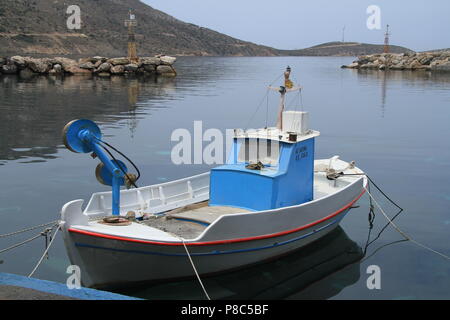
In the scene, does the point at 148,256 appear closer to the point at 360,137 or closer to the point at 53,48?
the point at 360,137

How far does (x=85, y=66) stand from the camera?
2712 inches

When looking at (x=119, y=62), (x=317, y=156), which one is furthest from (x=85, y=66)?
(x=317, y=156)

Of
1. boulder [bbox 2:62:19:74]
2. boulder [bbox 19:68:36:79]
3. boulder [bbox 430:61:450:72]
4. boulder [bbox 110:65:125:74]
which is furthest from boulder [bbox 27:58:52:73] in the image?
boulder [bbox 430:61:450:72]

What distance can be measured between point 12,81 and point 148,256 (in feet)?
168

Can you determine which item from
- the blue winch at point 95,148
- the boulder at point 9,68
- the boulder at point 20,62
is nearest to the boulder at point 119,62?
the boulder at point 20,62

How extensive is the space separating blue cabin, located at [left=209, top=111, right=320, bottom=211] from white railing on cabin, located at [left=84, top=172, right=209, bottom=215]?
131cm

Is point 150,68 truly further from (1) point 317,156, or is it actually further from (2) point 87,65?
(1) point 317,156

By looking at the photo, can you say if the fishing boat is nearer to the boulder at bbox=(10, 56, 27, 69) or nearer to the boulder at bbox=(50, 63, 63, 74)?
the boulder at bbox=(50, 63, 63, 74)

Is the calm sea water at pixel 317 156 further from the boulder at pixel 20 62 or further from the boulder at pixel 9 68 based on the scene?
the boulder at pixel 20 62

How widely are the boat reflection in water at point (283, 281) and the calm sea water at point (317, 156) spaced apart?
2 centimetres

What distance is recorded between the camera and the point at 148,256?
889cm

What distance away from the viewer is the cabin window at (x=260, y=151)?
437 inches

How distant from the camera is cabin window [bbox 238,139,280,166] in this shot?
11094 mm
